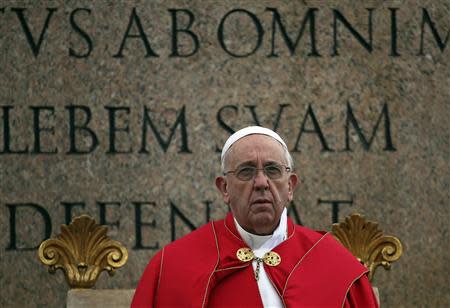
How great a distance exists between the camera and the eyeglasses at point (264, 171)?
566 centimetres

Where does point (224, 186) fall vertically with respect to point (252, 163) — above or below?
below

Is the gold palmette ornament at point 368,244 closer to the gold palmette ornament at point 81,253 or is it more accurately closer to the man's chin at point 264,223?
the man's chin at point 264,223

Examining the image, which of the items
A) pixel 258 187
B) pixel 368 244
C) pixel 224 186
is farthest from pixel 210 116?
pixel 258 187

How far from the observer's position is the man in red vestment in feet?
18.6

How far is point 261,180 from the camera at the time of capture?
563 centimetres

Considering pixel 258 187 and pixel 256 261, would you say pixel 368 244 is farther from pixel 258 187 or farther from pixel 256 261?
pixel 258 187

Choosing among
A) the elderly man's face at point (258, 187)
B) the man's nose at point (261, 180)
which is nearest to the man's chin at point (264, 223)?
the elderly man's face at point (258, 187)

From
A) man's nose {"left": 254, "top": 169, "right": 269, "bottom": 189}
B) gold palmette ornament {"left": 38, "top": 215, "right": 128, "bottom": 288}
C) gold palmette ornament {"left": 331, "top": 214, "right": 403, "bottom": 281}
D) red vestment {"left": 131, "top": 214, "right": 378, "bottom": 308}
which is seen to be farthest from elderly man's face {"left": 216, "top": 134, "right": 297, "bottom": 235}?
gold palmette ornament {"left": 38, "top": 215, "right": 128, "bottom": 288}

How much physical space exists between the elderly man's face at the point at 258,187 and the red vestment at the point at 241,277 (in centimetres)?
16

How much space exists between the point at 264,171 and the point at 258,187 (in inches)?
2.9

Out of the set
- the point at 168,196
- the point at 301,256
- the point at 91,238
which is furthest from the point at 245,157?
the point at 168,196

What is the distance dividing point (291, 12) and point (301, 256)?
7.49 feet

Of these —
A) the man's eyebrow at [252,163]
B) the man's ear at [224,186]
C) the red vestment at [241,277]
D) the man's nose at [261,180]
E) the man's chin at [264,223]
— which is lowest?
the red vestment at [241,277]

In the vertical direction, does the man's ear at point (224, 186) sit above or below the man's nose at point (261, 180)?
below
